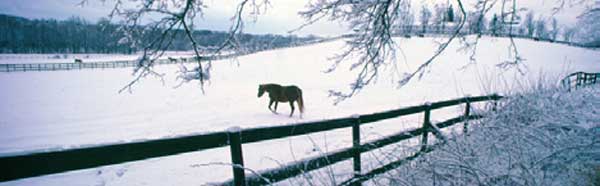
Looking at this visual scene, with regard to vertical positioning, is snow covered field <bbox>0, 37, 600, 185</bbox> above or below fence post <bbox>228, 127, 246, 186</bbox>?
below

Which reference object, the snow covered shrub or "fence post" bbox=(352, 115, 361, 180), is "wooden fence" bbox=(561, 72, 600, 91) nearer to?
the snow covered shrub

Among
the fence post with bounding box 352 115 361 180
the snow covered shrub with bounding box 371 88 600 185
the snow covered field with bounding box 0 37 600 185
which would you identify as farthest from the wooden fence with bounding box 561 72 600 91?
the fence post with bounding box 352 115 361 180

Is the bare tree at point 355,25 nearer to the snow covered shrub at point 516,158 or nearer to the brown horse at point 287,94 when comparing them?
the snow covered shrub at point 516,158

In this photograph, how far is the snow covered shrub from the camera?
2.36 meters

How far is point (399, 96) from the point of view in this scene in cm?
1762

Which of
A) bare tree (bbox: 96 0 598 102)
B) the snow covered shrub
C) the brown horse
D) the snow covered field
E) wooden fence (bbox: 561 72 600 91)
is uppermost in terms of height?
bare tree (bbox: 96 0 598 102)

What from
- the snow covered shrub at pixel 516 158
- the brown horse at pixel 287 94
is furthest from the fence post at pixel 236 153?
the brown horse at pixel 287 94

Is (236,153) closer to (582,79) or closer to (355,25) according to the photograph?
(355,25)

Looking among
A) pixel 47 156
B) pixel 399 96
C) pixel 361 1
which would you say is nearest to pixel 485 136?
pixel 361 1

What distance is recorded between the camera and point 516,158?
2730 millimetres

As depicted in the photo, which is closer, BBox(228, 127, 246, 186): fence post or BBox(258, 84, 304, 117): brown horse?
BBox(228, 127, 246, 186): fence post

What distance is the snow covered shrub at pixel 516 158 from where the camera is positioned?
2361 mm

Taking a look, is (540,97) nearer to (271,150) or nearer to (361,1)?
(361,1)

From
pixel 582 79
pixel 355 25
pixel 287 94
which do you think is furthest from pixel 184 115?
pixel 582 79
